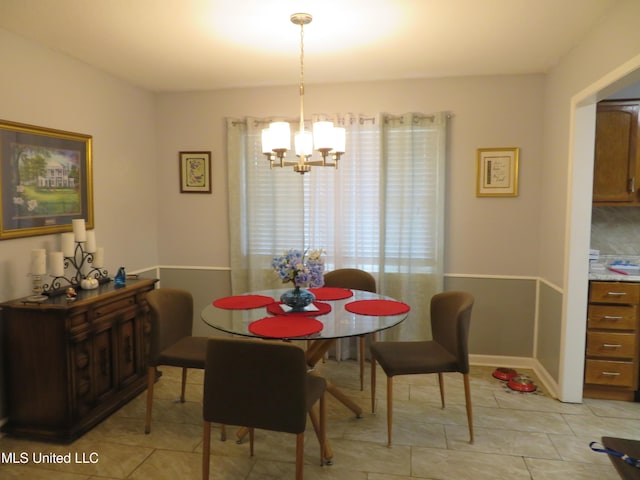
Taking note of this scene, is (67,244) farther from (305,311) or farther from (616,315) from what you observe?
(616,315)

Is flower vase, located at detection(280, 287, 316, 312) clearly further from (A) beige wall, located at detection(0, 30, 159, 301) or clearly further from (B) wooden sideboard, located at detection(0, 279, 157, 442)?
(A) beige wall, located at detection(0, 30, 159, 301)

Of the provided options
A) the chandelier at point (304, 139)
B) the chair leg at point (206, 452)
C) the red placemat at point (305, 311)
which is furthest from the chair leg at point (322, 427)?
the chandelier at point (304, 139)

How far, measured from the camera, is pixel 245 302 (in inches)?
116

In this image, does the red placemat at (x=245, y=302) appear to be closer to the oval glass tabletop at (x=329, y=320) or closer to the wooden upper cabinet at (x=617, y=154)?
the oval glass tabletop at (x=329, y=320)

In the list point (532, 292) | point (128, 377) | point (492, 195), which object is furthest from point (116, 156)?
point (532, 292)

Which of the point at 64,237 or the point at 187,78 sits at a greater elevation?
the point at 187,78

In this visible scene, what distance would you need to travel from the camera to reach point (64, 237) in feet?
9.66

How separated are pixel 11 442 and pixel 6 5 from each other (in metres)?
2.42

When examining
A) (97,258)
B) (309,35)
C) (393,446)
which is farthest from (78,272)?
(393,446)

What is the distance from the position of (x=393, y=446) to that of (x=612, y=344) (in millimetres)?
1756

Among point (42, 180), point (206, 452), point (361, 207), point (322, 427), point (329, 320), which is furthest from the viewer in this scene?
point (361, 207)

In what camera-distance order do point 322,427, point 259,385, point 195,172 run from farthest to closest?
point 195,172
point 322,427
point 259,385

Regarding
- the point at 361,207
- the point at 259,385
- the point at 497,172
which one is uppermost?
the point at 497,172

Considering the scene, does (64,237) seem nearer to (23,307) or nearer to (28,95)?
(23,307)
